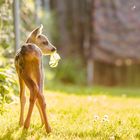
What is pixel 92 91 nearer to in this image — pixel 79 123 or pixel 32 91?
pixel 79 123

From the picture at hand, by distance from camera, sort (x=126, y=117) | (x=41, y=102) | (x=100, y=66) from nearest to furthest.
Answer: (x=41, y=102), (x=126, y=117), (x=100, y=66)

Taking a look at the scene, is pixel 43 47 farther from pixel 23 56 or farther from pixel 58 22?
pixel 58 22

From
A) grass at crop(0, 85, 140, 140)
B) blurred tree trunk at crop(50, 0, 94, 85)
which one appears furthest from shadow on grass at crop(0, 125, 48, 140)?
blurred tree trunk at crop(50, 0, 94, 85)

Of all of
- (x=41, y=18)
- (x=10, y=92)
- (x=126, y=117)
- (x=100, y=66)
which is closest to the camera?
(x=126, y=117)

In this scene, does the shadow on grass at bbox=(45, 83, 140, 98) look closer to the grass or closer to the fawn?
the grass

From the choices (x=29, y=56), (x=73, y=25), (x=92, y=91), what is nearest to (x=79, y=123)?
(x=29, y=56)

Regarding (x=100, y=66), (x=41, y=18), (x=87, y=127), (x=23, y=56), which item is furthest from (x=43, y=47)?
(x=100, y=66)

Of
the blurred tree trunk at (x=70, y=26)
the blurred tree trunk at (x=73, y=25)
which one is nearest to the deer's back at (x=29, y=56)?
the blurred tree trunk at (x=73, y=25)

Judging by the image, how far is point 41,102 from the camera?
5316mm

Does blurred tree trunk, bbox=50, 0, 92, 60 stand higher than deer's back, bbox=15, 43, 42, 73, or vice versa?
blurred tree trunk, bbox=50, 0, 92, 60

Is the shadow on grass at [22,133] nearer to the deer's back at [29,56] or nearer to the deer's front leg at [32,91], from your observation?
the deer's front leg at [32,91]

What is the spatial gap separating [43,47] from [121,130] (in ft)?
3.80

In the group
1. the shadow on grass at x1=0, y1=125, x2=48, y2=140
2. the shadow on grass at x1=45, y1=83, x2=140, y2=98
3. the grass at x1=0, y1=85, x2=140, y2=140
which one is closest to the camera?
the shadow on grass at x1=0, y1=125, x2=48, y2=140

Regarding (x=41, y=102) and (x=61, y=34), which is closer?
(x=41, y=102)
